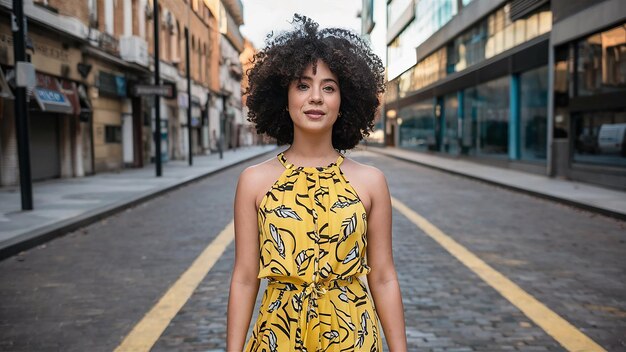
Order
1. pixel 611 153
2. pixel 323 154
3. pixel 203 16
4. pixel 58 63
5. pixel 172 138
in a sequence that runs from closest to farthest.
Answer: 1. pixel 323 154
2. pixel 611 153
3. pixel 58 63
4. pixel 172 138
5. pixel 203 16

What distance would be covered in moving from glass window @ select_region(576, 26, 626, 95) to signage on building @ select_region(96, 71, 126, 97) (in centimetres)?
1617

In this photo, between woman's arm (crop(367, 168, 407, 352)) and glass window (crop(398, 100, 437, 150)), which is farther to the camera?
glass window (crop(398, 100, 437, 150))

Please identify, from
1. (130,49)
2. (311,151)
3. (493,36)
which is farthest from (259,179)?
(493,36)

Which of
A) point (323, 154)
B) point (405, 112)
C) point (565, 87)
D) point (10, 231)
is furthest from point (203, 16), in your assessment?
point (323, 154)

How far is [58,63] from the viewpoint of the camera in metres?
19.1

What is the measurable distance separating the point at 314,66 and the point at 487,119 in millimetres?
28473

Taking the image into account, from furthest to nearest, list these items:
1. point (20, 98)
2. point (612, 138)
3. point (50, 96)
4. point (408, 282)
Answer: point (50, 96) < point (612, 138) < point (20, 98) < point (408, 282)

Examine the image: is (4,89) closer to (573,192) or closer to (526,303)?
(526,303)

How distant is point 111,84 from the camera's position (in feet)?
77.9

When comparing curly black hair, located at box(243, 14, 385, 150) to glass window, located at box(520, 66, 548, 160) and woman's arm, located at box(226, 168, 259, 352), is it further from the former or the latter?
glass window, located at box(520, 66, 548, 160)

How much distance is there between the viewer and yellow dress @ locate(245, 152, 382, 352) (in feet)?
6.01

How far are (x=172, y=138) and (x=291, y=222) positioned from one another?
35.7 metres

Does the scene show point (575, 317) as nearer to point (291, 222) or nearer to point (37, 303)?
point (291, 222)

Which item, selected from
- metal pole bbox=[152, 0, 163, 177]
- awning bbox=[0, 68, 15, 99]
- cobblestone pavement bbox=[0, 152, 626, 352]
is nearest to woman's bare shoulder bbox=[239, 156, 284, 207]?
cobblestone pavement bbox=[0, 152, 626, 352]
